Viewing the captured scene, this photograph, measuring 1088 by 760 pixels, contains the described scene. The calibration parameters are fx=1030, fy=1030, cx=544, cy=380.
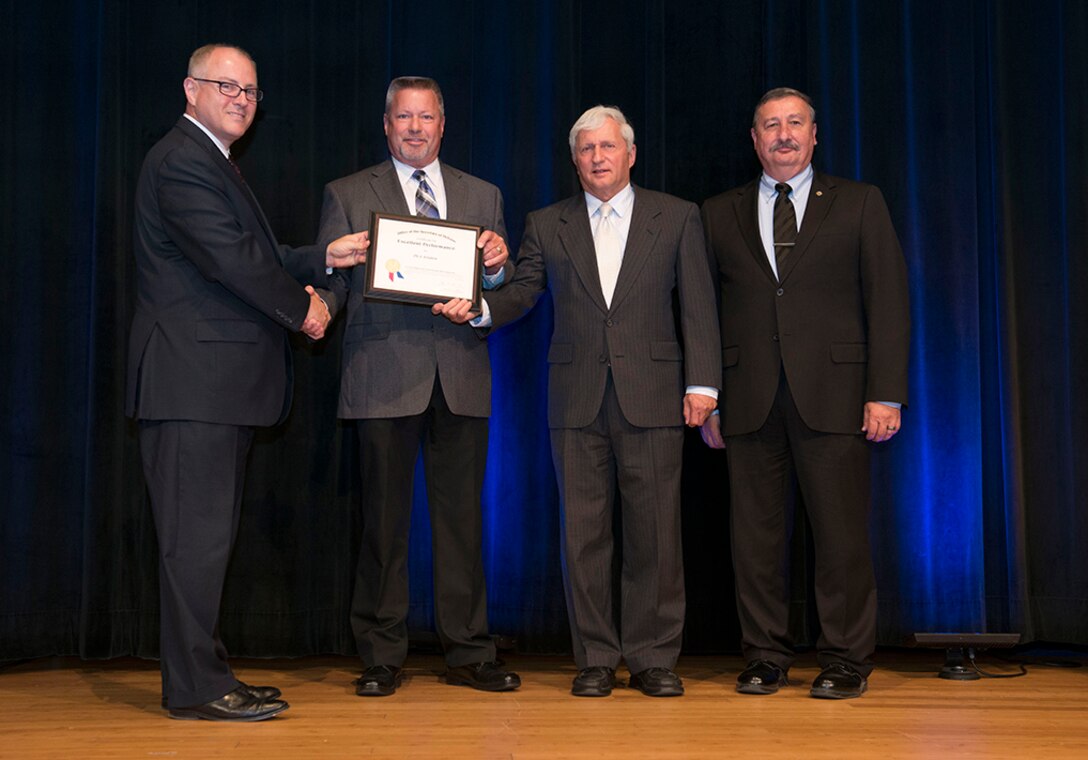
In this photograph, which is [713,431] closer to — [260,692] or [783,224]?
[783,224]

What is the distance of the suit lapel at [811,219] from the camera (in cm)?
322

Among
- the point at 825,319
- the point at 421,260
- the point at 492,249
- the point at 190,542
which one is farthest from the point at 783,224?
the point at 190,542

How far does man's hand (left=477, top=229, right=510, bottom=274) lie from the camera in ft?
10.2

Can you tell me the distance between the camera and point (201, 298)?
2770 millimetres

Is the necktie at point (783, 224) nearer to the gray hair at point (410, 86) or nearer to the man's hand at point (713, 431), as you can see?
the man's hand at point (713, 431)

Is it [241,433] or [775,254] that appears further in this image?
[775,254]

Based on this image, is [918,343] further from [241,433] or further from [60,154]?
[60,154]

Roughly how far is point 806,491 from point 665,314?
27.8 inches

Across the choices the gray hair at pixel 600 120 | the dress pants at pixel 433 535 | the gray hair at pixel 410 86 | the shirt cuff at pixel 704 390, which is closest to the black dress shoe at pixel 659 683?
the dress pants at pixel 433 535

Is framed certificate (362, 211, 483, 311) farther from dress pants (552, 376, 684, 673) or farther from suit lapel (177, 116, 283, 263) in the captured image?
dress pants (552, 376, 684, 673)

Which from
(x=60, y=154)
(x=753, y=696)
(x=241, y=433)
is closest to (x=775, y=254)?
(x=753, y=696)

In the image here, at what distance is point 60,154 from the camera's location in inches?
149

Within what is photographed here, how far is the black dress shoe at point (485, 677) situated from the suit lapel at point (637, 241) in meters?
1.17

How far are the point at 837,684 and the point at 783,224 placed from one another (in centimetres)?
142
